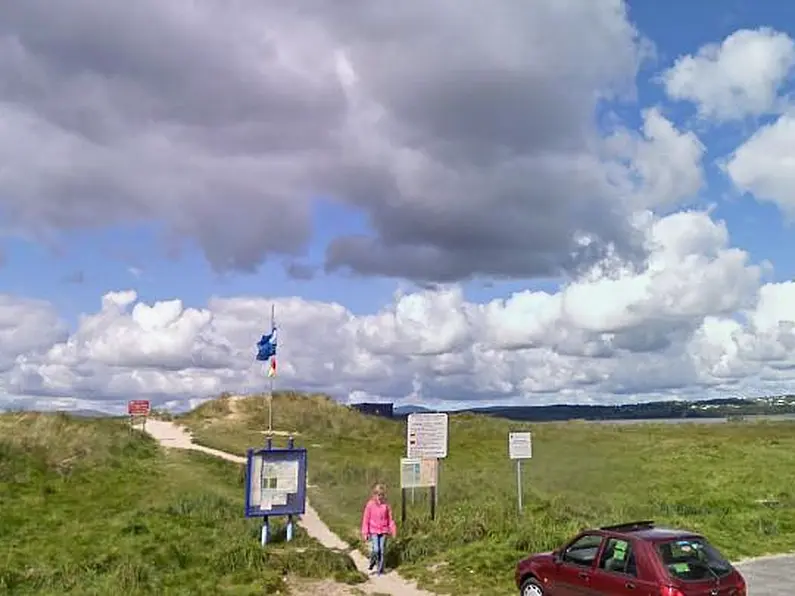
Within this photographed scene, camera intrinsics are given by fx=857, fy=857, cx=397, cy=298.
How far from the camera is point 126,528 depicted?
20500 mm

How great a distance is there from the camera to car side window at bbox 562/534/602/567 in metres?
12.8

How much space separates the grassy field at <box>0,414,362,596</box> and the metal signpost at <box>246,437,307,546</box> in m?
0.69

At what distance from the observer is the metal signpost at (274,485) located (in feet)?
66.0

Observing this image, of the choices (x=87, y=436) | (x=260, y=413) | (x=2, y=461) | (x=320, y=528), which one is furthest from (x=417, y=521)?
(x=260, y=413)

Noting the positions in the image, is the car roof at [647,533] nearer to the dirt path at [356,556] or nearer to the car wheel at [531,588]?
the car wheel at [531,588]

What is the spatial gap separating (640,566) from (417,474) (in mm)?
10458

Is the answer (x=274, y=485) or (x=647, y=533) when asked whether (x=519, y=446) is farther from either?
(x=647, y=533)

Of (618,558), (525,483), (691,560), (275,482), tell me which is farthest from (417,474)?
(525,483)

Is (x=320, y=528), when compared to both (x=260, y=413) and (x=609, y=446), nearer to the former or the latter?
(x=609, y=446)

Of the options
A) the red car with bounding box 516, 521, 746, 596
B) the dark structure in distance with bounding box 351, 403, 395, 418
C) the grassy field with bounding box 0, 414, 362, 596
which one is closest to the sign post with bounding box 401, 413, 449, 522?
the grassy field with bounding box 0, 414, 362, 596

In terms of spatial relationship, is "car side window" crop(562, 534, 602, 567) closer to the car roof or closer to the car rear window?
the car roof

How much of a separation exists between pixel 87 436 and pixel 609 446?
99.7ft

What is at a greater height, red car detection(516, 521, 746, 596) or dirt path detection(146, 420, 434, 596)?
red car detection(516, 521, 746, 596)

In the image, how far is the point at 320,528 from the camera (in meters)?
23.3
